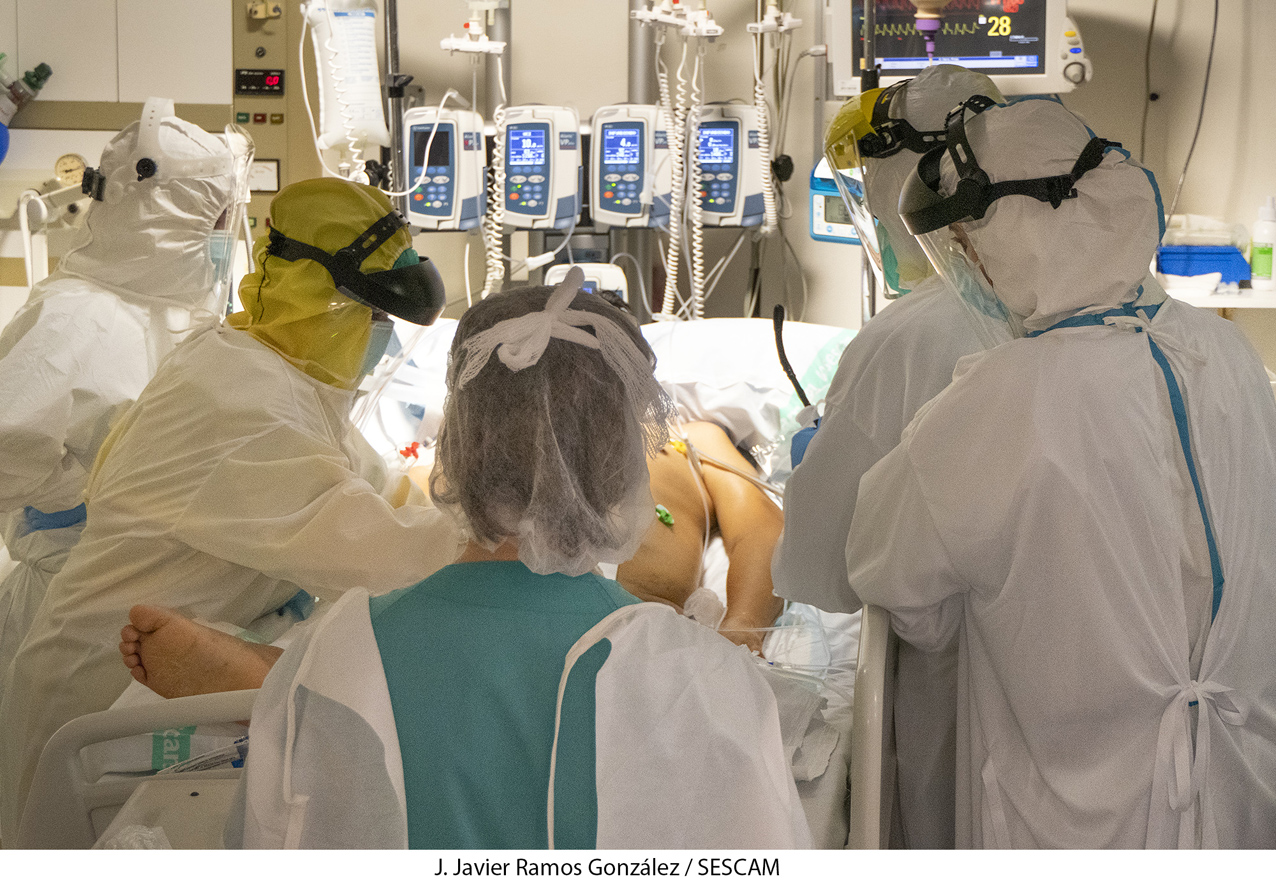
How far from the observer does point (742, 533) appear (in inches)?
95.3

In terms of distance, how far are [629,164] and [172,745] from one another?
233cm

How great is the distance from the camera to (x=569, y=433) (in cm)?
102

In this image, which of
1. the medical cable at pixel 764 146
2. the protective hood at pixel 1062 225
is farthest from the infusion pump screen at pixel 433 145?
the protective hood at pixel 1062 225

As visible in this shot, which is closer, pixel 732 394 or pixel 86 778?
pixel 86 778

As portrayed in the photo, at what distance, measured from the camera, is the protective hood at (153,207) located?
2.12m

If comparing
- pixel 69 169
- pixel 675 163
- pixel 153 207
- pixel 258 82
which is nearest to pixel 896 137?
pixel 153 207

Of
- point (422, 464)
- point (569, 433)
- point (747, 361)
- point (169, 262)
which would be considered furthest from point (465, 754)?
point (747, 361)

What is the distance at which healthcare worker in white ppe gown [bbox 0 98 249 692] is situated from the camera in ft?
6.32

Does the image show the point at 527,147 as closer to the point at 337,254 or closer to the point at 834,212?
the point at 834,212

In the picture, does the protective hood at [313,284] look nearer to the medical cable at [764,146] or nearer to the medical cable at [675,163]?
the medical cable at [675,163]

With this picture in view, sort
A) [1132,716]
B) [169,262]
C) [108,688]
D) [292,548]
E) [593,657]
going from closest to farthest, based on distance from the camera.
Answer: [593,657], [1132,716], [292,548], [108,688], [169,262]

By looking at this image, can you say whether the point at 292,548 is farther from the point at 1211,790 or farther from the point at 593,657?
the point at 1211,790

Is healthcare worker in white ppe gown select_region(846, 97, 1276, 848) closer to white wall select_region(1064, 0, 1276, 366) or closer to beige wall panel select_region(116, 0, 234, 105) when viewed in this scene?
white wall select_region(1064, 0, 1276, 366)
